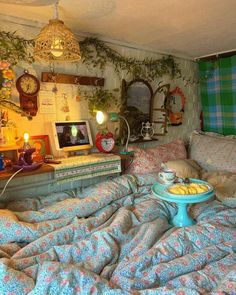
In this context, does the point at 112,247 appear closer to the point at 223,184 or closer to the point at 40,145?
the point at 40,145

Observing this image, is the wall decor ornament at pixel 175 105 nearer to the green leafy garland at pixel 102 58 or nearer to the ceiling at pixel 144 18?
the green leafy garland at pixel 102 58

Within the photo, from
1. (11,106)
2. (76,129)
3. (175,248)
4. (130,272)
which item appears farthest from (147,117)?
(130,272)

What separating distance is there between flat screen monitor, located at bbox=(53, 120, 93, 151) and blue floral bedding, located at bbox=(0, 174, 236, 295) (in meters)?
0.44

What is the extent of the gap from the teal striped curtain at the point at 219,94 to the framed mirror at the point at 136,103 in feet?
3.00

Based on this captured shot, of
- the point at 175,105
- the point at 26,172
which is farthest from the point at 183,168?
the point at 26,172

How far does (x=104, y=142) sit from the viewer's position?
7.96 ft

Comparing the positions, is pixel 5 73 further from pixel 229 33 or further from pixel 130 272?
pixel 229 33

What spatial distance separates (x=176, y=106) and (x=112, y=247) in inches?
89.7

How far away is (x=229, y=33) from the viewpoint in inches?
95.5

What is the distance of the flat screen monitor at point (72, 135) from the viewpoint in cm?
223

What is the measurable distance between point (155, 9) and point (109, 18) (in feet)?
1.23

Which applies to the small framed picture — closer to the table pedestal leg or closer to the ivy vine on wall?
the ivy vine on wall

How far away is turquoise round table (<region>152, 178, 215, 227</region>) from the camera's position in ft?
5.40

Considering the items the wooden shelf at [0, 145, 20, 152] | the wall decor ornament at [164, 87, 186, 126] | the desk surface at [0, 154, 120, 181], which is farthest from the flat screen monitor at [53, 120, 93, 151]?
the wall decor ornament at [164, 87, 186, 126]
